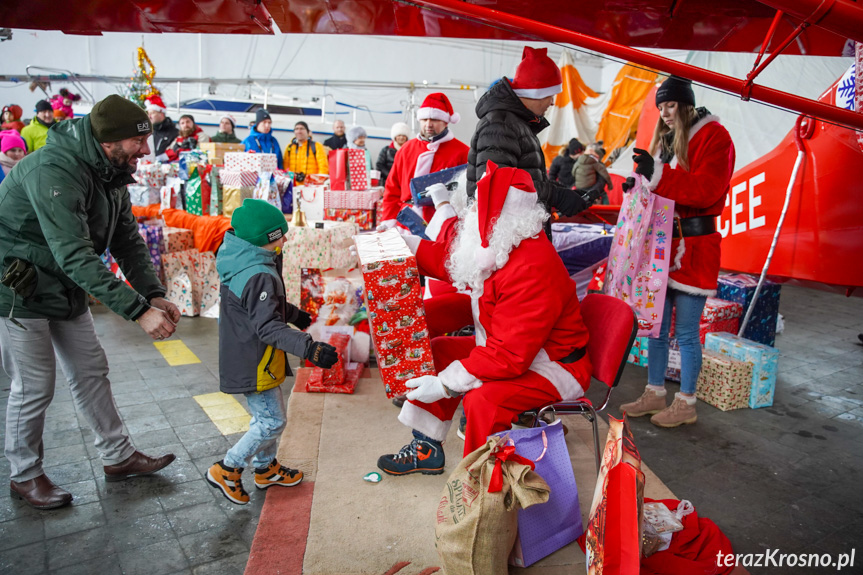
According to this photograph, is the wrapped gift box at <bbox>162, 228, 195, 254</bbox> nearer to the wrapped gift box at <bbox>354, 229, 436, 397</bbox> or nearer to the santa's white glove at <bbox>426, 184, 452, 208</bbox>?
the santa's white glove at <bbox>426, 184, 452, 208</bbox>

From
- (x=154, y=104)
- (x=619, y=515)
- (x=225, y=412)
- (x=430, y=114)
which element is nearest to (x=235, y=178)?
(x=154, y=104)

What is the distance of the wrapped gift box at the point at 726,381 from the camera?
392 cm

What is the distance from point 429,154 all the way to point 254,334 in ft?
6.79

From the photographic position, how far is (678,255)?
3428 mm

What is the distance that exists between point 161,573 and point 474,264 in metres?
1.76

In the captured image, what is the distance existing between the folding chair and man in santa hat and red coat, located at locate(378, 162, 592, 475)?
5cm

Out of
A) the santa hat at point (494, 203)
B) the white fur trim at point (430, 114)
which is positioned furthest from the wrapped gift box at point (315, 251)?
the santa hat at point (494, 203)

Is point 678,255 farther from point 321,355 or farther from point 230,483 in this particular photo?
point 230,483

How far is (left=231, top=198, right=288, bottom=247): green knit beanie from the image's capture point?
2.52 metres

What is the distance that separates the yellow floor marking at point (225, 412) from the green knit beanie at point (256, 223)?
1452mm

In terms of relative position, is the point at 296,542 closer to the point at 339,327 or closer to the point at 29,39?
the point at 339,327

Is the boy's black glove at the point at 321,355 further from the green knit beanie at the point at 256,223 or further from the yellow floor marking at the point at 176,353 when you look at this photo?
the yellow floor marking at the point at 176,353

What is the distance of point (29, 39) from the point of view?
16.6 m

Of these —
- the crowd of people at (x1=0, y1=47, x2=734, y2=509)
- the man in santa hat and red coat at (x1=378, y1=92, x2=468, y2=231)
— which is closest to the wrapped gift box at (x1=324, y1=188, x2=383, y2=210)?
the man in santa hat and red coat at (x1=378, y1=92, x2=468, y2=231)
